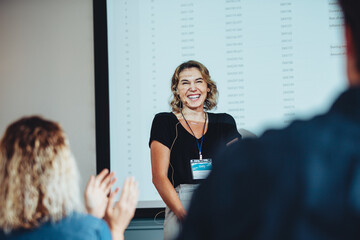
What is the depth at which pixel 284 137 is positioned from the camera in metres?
0.36

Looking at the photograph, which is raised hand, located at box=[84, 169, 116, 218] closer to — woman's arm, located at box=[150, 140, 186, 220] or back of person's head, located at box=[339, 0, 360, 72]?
woman's arm, located at box=[150, 140, 186, 220]

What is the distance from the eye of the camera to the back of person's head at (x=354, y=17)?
1.27 feet

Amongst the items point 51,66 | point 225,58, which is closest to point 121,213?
point 225,58

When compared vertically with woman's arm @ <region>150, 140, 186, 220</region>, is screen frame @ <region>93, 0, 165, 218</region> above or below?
above

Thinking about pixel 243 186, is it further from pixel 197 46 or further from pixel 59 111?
pixel 59 111

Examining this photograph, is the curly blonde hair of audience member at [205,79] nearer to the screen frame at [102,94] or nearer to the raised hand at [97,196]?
the screen frame at [102,94]

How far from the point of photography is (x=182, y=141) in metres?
2.05

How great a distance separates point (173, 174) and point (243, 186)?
65.2 inches

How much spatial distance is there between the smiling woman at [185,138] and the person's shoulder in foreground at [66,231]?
3.04 ft

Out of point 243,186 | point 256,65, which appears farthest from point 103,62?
point 243,186

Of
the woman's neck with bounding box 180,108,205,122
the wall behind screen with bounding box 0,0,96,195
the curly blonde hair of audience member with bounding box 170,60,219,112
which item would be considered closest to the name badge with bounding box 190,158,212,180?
the woman's neck with bounding box 180,108,205,122

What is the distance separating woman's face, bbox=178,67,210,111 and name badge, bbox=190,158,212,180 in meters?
0.38

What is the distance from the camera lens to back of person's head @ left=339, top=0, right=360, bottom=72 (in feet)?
1.27

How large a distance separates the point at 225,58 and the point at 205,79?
0.95 feet
